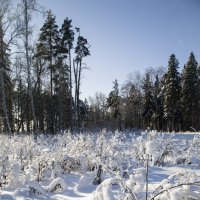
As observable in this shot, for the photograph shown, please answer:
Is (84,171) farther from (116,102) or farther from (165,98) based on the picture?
(116,102)

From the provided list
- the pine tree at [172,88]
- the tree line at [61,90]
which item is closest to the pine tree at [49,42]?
the tree line at [61,90]

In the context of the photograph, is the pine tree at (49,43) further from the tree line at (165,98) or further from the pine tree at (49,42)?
the tree line at (165,98)

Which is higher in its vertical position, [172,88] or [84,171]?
[172,88]

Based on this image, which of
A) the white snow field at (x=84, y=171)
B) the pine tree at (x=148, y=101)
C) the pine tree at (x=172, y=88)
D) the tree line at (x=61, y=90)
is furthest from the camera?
the pine tree at (x=148, y=101)

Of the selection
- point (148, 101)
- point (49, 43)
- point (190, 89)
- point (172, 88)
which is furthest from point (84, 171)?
point (148, 101)

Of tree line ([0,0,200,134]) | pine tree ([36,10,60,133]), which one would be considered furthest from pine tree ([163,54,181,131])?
pine tree ([36,10,60,133])

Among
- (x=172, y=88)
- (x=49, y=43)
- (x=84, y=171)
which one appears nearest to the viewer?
(x=84, y=171)

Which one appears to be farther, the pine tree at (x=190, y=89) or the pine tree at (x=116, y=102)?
the pine tree at (x=116, y=102)

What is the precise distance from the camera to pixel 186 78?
147ft

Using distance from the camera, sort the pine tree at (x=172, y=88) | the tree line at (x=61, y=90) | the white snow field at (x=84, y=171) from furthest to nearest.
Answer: the pine tree at (x=172, y=88) → the tree line at (x=61, y=90) → the white snow field at (x=84, y=171)

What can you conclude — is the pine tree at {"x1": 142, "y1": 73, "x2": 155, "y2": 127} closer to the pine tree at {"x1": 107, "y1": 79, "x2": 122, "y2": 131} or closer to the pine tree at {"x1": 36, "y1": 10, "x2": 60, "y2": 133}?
the pine tree at {"x1": 107, "y1": 79, "x2": 122, "y2": 131}

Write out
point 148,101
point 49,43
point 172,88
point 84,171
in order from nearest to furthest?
point 84,171 < point 49,43 < point 172,88 < point 148,101

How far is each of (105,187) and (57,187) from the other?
10.4ft

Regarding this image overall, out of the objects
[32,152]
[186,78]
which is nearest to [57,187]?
[32,152]
